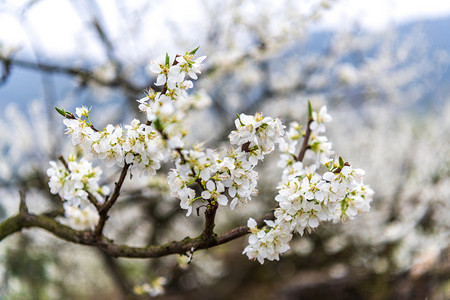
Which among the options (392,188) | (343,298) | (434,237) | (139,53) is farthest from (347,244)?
(139,53)

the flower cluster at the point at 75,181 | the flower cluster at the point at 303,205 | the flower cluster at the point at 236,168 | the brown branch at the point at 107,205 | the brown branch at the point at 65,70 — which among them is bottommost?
the flower cluster at the point at 303,205

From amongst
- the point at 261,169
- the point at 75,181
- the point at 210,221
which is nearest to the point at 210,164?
the point at 210,221

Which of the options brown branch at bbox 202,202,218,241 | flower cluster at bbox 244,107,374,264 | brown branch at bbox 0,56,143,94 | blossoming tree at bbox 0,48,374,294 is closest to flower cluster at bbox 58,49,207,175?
blossoming tree at bbox 0,48,374,294

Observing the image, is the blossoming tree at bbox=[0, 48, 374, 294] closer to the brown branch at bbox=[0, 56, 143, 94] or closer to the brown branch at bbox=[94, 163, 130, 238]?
the brown branch at bbox=[94, 163, 130, 238]

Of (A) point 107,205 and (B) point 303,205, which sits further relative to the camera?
(A) point 107,205

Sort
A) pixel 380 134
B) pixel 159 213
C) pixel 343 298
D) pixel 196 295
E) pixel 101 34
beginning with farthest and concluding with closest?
pixel 380 134 < pixel 196 295 < pixel 159 213 < pixel 343 298 < pixel 101 34

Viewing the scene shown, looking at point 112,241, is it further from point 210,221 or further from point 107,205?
point 210,221

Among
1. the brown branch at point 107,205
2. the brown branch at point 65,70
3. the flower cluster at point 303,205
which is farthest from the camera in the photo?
the brown branch at point 65,70

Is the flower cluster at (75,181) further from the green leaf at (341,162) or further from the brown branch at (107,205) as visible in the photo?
the green leaf at (341,162)

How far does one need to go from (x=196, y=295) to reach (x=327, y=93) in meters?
3.44

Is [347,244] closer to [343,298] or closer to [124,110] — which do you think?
[343,298]

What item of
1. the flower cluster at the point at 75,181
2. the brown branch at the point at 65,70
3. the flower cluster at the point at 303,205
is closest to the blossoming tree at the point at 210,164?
the flower cluster at the point at 303,205

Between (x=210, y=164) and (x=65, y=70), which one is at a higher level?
(x=65, y=70)

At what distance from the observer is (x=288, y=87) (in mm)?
4906
